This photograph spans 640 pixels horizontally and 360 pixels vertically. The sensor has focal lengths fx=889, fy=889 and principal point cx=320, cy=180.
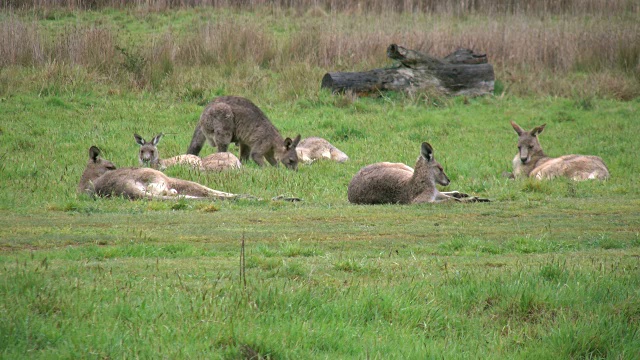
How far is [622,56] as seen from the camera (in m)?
26.8

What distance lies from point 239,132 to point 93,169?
175 inches

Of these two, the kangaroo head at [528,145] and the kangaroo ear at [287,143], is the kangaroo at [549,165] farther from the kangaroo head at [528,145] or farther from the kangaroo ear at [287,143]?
the kangaroo ear at [287,143]

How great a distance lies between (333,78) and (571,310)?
16.2 meters

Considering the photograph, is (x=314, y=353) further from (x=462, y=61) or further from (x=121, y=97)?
(x=462, y=61)

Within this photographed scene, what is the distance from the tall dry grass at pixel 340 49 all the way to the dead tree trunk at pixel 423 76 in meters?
1.34

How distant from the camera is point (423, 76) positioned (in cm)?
2330

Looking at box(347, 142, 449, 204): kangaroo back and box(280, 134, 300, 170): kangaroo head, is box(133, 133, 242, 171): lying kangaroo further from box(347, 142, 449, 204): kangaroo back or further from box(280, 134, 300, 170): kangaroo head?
box(347, 142, 449, 204): kangaroo back

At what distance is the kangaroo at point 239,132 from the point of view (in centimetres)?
1720

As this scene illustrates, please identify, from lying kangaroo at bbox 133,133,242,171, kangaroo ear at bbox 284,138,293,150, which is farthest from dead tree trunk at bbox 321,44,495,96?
lying kangaroo at bbox 133,133,242,171

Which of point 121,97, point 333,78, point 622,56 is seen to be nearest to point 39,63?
point 121,97

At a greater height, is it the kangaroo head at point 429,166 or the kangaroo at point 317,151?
the kangaroo head at point 429,166

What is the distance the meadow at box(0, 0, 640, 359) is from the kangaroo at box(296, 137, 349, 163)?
0.67 meters

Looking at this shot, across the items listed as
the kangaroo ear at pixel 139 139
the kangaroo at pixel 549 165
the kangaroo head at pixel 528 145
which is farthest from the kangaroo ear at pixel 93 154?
the kangaroo head at pixel 528 145

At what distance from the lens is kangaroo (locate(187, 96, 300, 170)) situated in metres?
17.2
